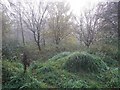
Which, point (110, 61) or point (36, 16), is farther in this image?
point (36, 16)

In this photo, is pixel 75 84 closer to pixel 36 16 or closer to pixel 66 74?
pixel 66 74

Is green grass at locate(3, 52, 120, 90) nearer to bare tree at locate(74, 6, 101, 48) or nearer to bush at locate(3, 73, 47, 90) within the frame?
bush at locate(3, 73, 47, 90)

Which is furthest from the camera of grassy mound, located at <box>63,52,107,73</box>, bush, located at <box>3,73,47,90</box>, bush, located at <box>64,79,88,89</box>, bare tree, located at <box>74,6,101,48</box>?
bare tree, located at <box>74,6,101,48</box>

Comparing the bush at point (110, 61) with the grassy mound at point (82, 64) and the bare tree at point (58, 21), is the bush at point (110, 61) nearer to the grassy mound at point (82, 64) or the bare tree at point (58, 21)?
the grassy mound at point (82, 64)

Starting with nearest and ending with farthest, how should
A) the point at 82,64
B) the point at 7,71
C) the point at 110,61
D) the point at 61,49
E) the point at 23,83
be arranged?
the point at 23,83 → the point at 7,71 → the point at 82,64 → the point at 110,61 → the point at 61,49

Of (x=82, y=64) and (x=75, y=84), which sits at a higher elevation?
(x=82, y=64)

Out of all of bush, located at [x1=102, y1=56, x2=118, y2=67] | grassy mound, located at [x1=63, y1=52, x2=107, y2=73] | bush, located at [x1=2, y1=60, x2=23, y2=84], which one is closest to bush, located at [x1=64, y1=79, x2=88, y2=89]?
grassy mound, located at [x1=63, y1=52, x2=107, y2=73]

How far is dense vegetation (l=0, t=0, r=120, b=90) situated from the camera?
5.04 metres

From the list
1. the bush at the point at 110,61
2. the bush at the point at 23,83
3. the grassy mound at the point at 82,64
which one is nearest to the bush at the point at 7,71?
the bush at the point at 23,83

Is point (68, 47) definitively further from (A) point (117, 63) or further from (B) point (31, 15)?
(A) point (117, 63)

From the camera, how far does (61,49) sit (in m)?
8.47

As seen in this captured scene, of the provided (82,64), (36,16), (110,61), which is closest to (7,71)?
(82,64)

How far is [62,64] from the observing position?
5.82m

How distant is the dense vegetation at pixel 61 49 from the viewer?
199 inches
